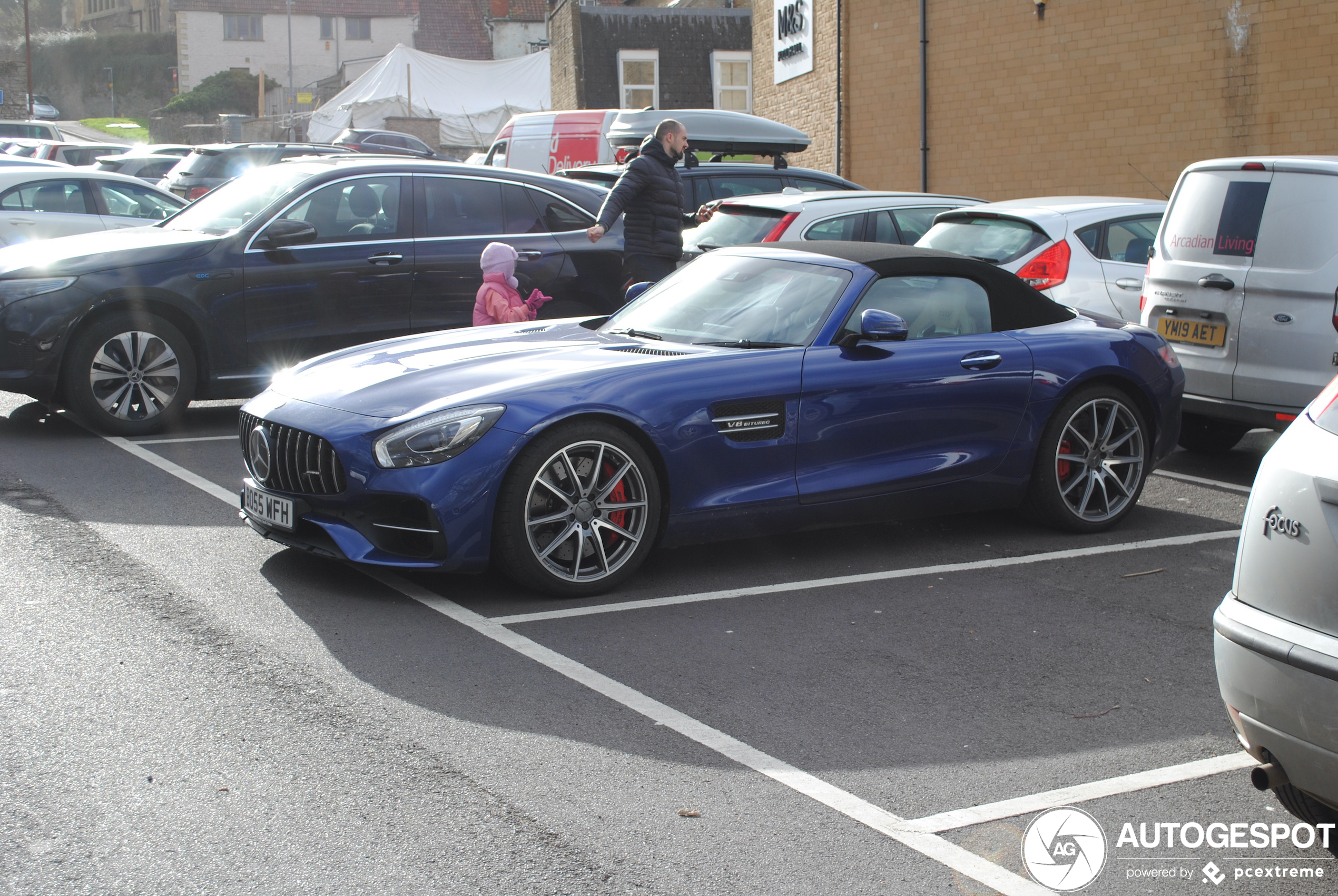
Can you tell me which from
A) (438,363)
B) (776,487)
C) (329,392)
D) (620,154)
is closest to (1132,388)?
(776,487)

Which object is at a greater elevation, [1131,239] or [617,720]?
[1131,239]

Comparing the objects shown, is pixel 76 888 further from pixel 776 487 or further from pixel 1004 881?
pixel 776 487

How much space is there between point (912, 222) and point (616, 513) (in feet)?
19.9

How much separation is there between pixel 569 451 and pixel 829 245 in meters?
2.07

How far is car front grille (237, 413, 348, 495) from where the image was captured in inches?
206

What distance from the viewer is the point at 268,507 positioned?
5.47 meters

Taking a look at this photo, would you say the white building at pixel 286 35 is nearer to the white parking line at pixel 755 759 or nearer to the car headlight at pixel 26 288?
the car headlight at pixel 26 288

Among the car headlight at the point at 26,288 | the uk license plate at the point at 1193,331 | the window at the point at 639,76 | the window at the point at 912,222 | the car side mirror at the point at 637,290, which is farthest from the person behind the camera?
the window at the point at 639,76

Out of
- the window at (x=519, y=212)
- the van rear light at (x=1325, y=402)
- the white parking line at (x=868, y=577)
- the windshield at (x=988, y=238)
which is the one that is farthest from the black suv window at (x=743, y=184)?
the van rear light at (x=1325, y=402)

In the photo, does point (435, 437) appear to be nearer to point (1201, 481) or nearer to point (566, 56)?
point (1201, 481)

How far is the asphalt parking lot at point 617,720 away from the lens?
3.22 meters

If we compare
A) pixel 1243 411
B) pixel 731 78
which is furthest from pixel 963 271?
pixel 731 78

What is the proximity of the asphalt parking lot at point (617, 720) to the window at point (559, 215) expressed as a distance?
4249 mm

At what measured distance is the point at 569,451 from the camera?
529 cm
